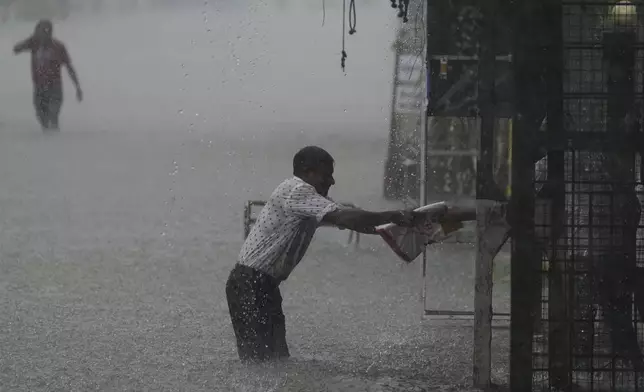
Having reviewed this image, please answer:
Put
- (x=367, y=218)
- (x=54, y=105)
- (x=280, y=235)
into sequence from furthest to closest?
(x=54, y=105) → (x=280, y=235) → (x=367, y=218)

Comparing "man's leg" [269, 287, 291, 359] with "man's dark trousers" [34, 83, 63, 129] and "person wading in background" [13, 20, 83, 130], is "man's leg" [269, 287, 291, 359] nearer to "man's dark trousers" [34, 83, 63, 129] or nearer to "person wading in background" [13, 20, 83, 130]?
"person wading in background" [13, 20, 83, 130]

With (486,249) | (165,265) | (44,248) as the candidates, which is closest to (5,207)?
(44,248)

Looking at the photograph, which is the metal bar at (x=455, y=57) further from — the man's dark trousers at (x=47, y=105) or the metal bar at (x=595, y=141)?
the man's dark trousers at (x=47, y=105)

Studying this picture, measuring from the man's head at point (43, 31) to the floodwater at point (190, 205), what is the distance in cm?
47

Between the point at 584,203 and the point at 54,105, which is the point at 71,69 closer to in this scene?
the point at 54,105

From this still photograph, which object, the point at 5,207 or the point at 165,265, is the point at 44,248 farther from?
the point at 5,207

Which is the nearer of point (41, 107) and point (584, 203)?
point (584, 203)

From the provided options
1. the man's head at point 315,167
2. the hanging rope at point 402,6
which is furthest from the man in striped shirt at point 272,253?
A: the hanging rope at point 402,6

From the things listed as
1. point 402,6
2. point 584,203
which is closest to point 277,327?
point 402,6

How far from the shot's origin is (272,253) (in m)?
6.12

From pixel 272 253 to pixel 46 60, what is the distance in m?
10.0

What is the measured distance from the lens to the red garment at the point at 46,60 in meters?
15.4

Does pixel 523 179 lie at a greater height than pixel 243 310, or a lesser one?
greater

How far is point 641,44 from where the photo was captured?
189 inches
